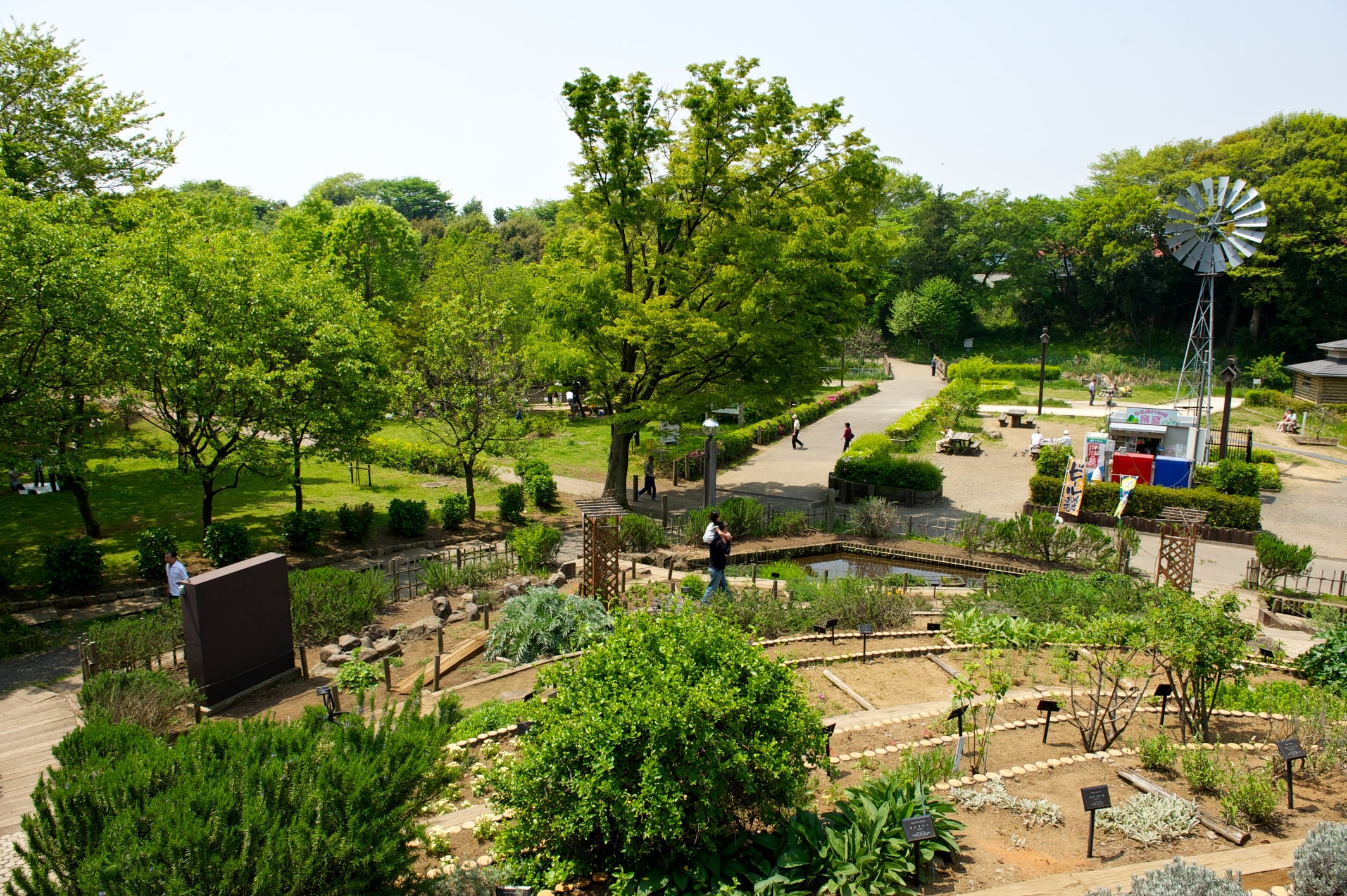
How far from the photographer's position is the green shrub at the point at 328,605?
12781mm

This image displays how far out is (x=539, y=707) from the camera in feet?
20.7

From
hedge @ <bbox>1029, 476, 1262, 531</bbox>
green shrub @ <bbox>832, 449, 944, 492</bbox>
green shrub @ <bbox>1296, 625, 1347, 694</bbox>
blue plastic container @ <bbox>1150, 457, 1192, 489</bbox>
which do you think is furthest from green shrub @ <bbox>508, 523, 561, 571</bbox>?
blue plastic container @ <bbox>1150, 457, 1192, 489</bbox>

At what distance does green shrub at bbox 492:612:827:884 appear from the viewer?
18.6ft

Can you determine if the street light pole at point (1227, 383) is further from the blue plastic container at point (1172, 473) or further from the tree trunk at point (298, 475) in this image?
the tree trunk at point (298, 475)

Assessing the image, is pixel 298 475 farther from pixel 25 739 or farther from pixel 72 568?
pixel 25 739

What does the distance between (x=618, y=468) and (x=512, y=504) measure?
3206mm

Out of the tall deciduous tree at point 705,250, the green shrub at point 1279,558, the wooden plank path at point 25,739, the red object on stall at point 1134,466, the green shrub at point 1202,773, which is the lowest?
the wooden plank path at point 25,739

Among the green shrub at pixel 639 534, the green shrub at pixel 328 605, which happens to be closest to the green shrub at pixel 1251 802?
the green shrub at pixel 328 605

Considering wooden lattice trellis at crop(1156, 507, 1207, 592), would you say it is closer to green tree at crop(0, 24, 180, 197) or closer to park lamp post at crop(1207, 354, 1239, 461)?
park lamp post at crop(1207, 354, 1239, 461)

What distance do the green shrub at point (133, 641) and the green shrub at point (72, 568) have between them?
4.19 metres

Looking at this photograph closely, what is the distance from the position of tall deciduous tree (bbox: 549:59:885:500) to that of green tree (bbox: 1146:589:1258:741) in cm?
1312

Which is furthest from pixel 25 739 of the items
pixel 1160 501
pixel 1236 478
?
pixel 1236 478

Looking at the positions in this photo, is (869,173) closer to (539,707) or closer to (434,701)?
(434,701)

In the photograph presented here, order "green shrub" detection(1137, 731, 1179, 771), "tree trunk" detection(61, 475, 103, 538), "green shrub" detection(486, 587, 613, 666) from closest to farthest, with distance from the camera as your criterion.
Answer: "green shrub" detection(1137, 731, 1179, 771)
"green shrub" detection(486, 587, 613, 666)
"tree trunk" detection(61, 475, 103, 538)
